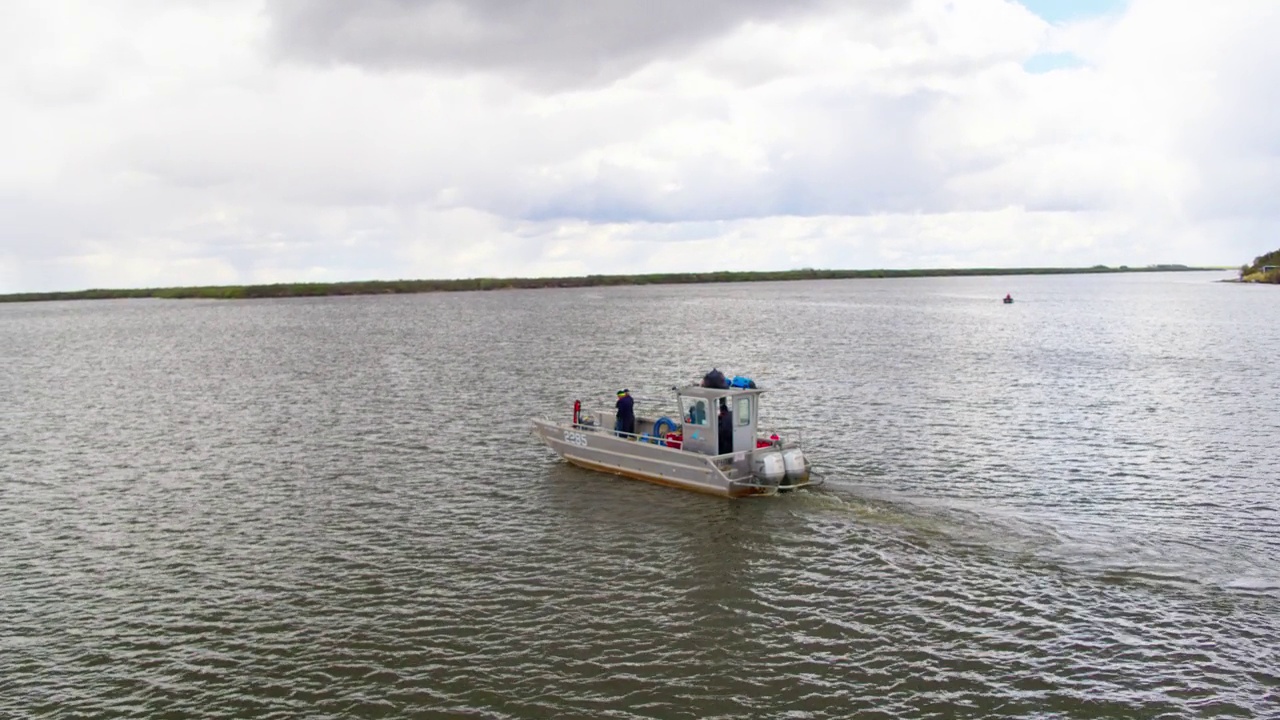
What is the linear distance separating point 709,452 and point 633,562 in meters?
A: 7.42

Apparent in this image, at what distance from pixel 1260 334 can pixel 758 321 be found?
1965 inches

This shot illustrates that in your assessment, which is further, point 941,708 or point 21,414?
point 21,414

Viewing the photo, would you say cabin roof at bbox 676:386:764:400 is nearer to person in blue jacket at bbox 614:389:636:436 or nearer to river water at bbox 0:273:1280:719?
person in blue jacket at bbox 614:389:636:436

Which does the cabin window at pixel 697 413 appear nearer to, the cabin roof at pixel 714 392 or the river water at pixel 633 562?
the cabin roof at pixel 714 392

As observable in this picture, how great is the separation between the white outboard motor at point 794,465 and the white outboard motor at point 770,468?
0.10 metres

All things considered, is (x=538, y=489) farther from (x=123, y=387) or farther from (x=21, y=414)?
(x=123, y=387)

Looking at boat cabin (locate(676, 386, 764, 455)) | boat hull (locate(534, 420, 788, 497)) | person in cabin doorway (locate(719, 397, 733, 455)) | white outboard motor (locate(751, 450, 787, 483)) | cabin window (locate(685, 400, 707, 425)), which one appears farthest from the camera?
cabin window (locate(685, 400, 707, 425))

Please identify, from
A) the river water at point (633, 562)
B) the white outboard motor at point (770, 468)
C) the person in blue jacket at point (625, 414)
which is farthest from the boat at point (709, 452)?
the river water at point (633, 562)

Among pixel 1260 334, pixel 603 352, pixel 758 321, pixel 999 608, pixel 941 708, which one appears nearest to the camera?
pixel 941 708

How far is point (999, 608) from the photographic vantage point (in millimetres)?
19141

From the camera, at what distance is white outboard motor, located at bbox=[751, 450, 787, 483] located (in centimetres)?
2819

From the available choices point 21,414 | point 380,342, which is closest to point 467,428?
point 21,414

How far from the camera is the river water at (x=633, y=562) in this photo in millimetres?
16359

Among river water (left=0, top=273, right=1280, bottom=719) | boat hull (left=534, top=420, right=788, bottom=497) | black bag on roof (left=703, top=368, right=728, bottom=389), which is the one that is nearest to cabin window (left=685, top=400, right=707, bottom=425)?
black bag on roof (left=703, top=368, right=728, bottom=389)
